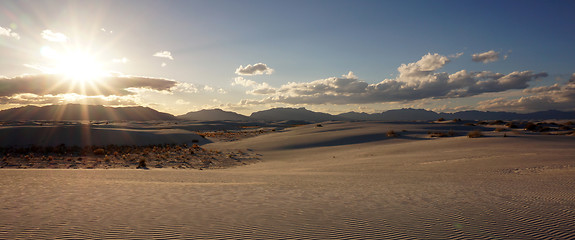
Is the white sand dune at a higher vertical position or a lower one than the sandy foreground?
higher

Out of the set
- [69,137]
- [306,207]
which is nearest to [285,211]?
[306,207]

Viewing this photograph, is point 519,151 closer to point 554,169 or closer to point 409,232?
point 554,169

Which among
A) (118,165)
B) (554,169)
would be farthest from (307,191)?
(118,165)

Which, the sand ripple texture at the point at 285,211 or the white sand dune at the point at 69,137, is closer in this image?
the sand ripple texture at the point at 285,211

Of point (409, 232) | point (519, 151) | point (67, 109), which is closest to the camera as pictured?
point (409, 232)

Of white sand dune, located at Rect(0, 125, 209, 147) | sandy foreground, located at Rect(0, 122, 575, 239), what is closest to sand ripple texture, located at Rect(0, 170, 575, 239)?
sandy foreground, located at Rect(0, 122, 575, 239)

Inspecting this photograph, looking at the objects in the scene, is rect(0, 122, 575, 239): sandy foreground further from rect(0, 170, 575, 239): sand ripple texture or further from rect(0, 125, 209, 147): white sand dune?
rect(0, 125, 209, 147): white sand dune

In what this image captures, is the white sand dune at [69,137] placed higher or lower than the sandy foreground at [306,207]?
higher

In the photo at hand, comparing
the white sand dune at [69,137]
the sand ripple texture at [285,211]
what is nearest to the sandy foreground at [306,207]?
the sand ripple texture at [285,211]

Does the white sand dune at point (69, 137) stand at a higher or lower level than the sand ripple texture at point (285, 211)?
higher

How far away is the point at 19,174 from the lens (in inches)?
405

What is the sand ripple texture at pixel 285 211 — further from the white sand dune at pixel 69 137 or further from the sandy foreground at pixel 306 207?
the white sand dune at pixel 69 137

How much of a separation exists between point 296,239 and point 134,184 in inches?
264

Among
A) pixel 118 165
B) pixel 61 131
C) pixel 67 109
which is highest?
pixel 67 109
